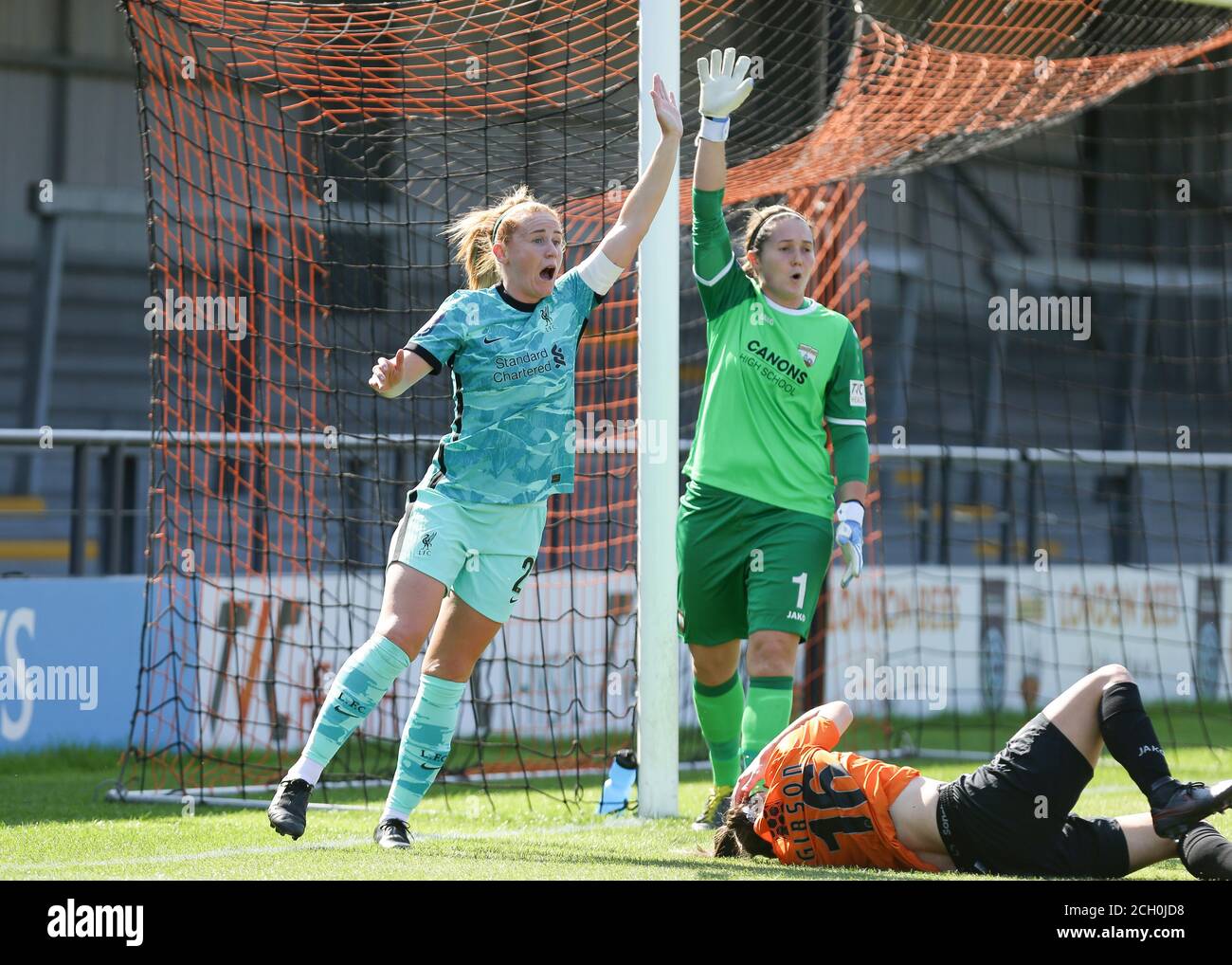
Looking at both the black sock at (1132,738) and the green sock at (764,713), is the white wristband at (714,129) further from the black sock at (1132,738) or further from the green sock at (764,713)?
the black sock at (1132,738)

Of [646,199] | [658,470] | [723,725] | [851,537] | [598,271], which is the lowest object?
[723,725]

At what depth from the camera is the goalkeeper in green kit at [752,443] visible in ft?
15.9

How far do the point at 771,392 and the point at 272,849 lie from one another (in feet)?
7.09

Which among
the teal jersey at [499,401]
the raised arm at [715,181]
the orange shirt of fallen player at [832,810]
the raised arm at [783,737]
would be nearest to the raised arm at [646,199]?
the raised arm at [715,181]

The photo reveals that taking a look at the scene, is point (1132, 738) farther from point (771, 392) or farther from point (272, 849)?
point (272, 849)

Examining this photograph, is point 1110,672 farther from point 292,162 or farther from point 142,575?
point 292,162

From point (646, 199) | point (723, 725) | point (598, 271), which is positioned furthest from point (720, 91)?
point (723, 725)

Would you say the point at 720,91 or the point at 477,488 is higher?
the point at 720,91

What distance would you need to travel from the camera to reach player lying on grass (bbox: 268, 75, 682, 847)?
4242 mm

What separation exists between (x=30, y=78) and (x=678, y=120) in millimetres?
16041

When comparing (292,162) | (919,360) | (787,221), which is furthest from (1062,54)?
(919,360)

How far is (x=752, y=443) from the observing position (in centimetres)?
491

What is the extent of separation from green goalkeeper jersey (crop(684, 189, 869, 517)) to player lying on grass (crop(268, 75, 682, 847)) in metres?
0.58

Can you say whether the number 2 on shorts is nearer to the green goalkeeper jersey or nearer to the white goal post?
the green goalkeeper jersey
